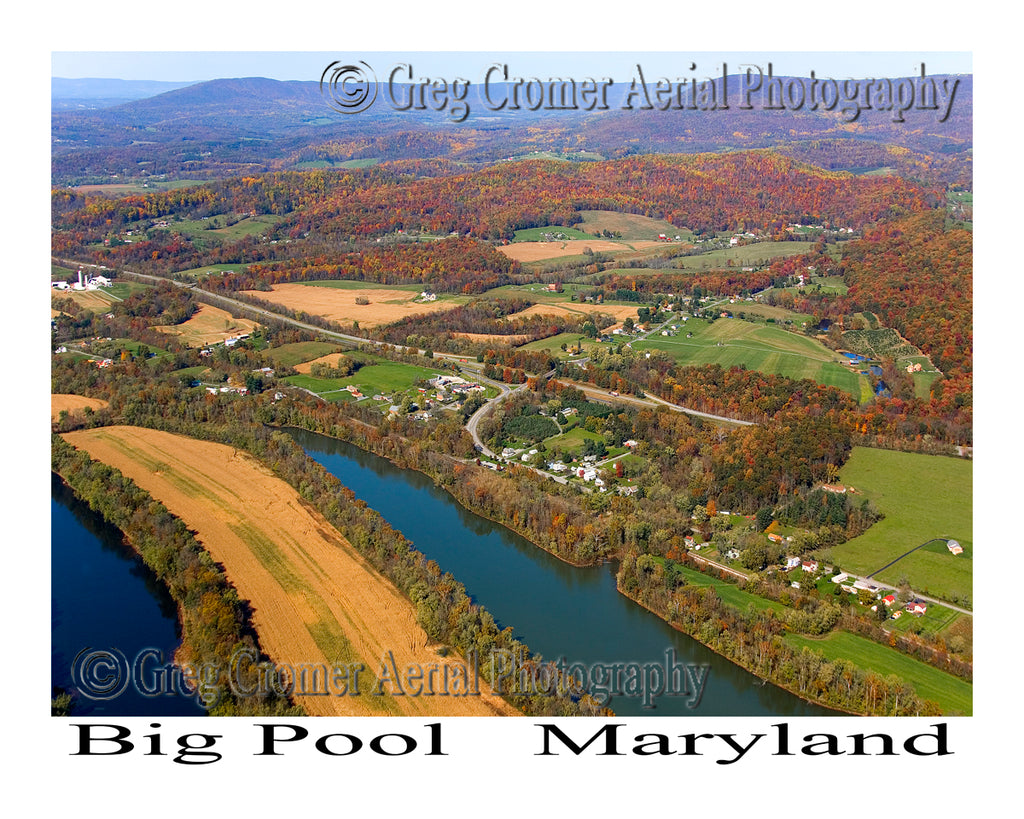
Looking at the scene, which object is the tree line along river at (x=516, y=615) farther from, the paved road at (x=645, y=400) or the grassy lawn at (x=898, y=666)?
the paved road at (x=645, y=400)

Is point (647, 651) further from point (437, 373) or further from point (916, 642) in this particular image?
point (437, 373)

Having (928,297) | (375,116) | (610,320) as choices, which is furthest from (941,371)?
(375,116)

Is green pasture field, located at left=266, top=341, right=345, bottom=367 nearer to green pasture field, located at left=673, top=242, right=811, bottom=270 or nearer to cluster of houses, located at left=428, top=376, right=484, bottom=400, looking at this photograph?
cluster of houses, located at left=428, top=376, right=484, bottom=400

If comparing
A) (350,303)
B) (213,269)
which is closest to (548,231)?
(350,303)

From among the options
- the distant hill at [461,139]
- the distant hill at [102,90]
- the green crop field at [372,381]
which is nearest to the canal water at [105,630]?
the green crop field at [372,381]

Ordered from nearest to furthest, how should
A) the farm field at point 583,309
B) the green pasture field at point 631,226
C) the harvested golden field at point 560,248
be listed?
1. the farm field at point 583,309
2. the harvested golden field at point 560,248
3. the green pasture field at point 631,226
